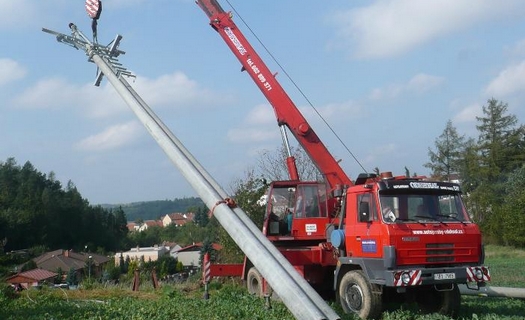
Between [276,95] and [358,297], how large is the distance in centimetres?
698

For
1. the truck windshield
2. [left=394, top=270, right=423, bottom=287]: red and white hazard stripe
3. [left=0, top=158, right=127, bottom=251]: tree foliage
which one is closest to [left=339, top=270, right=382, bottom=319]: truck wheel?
[left=394, top=270, right=423, bottom=287]: red and white hazard stripe

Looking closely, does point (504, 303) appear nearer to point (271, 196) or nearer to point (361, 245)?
point (361, 245)

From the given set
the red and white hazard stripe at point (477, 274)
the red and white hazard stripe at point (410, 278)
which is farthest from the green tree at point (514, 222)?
the red and white hazard stripe at point (410, 278)

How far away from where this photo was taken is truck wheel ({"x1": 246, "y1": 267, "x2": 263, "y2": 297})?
15516 mm

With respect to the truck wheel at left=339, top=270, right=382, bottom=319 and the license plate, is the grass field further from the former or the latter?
the license plate

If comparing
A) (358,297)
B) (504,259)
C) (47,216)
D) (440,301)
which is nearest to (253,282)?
(358,297)

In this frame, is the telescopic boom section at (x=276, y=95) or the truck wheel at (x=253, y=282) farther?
the telescopic boom section at (x=276, y=95)

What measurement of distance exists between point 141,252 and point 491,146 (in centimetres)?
4901

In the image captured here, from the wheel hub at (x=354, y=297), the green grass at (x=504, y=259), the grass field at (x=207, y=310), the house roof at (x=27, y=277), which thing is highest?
the green grass at (x=504, y=259)

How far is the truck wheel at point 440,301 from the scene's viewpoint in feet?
39.2

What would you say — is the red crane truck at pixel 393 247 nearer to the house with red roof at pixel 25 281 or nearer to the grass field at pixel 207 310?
the grass field at pixel 207 310

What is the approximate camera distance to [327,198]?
15.0 m

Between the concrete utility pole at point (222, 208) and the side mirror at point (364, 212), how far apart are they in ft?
10.3

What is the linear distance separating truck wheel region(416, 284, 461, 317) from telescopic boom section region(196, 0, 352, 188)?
356 centimetres
